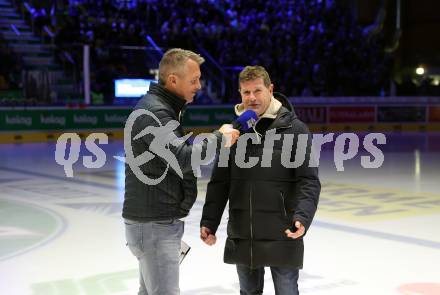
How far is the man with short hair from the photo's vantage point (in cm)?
346

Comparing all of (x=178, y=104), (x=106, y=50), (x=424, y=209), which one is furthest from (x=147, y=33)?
(x=178, y=104)

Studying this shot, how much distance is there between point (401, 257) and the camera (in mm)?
5945

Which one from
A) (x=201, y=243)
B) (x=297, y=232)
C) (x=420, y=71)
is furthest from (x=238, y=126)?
(x=420, y=71)

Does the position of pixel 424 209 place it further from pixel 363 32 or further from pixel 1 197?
pixel 363 32

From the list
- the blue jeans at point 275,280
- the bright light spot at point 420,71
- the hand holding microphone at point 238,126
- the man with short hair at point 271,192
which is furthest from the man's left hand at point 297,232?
the bright light spot at point 420,71

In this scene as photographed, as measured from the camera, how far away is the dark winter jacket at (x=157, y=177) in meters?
3.09

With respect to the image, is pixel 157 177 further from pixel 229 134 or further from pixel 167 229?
pixel 229 134

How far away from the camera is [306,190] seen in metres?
3.49

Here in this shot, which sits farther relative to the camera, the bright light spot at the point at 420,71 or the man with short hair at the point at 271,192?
the bright light spot at the point at 420,71

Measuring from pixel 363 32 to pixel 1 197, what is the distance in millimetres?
20303

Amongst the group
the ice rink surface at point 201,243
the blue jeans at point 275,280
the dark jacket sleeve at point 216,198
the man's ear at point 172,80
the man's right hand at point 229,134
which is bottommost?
the ice rink surface at point 201,243

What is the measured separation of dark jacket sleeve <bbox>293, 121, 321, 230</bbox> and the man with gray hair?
0.55 m

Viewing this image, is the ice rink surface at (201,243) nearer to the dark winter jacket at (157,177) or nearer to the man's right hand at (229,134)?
the dark winter jacket at (157,177)

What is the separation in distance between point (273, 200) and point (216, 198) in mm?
350
